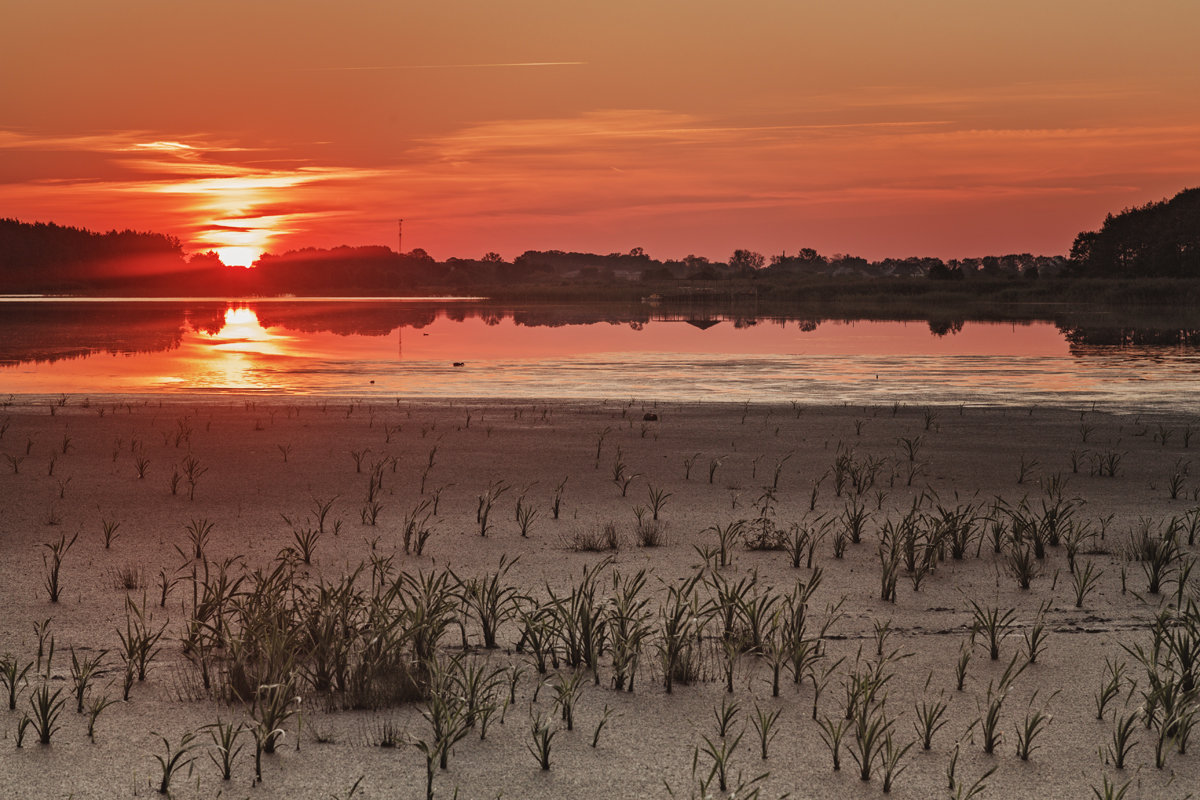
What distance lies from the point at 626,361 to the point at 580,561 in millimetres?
21008

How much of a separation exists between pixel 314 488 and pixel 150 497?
1.51 metres

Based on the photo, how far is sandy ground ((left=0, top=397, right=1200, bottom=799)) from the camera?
4.66m

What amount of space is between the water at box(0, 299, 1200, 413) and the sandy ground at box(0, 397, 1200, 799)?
168 inches

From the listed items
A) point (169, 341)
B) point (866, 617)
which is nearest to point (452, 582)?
point (866, 617)

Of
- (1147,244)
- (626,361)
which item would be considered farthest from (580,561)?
(1147,244)

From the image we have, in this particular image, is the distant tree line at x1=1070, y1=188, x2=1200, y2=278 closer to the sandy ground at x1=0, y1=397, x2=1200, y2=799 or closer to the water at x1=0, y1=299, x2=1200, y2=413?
the water at x1=0, y1=299, x2=1200, y2=413

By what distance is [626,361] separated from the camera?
28.8 metres

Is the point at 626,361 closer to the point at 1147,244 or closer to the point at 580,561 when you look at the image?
the point at 580,561

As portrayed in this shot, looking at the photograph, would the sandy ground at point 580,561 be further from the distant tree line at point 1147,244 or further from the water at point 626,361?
the distant tree line at point 1147,244

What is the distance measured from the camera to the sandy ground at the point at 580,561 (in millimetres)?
4664

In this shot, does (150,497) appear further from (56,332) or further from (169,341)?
(56,332)

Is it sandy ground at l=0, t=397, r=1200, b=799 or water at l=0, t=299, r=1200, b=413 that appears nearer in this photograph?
sandy ground at l=0, t=397, r=1200, b=799

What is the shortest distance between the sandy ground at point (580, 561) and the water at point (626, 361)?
168 inches

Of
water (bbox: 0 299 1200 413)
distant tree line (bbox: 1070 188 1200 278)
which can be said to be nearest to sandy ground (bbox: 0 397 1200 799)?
water (bbox: 0 299 1200 413)
